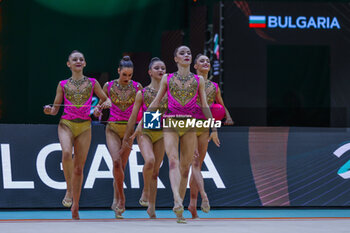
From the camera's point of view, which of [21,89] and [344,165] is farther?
[21,89]

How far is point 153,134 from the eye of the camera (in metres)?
8.95

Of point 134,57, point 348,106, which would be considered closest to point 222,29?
point 134,57

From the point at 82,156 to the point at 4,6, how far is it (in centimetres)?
817

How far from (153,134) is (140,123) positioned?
38 centimetres

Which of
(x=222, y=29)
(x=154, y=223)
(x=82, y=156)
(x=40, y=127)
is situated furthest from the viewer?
(x=222, y=29)

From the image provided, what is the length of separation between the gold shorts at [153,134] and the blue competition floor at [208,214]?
1203mm

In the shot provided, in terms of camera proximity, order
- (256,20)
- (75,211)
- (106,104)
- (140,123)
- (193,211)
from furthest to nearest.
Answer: (256,20)
(193,211)
(106,104)
(75,211)
(140,123)

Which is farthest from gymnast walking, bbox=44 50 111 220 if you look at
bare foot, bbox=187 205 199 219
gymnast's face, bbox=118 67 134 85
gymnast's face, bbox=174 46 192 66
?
bare foot, bbox=187 205 199 219

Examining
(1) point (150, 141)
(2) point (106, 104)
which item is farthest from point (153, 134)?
(2) point (106, 104)

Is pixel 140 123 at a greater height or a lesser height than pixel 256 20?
lesser

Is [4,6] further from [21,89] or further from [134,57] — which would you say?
[134,57]

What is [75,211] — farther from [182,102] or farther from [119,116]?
[182,102]

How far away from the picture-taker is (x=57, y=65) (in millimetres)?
16125

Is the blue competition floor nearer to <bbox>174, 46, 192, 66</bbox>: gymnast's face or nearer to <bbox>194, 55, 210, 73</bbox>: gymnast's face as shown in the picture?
<bbox>194, 55, 210, 73</bbox>: gymnast's face
